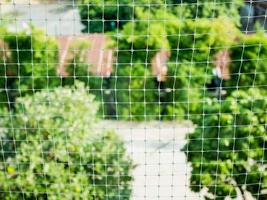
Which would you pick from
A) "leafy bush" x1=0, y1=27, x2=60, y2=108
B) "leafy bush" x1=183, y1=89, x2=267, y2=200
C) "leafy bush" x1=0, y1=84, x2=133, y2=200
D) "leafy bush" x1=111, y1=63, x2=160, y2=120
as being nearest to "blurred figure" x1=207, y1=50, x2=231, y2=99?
"leafy bush" x1=111, y1=63, x2=160, y2=120

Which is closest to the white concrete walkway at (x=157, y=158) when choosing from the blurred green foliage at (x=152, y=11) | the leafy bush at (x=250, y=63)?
the leafy bush at (x=250, y=63)

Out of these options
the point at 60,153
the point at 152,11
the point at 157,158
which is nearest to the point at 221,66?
the point at 157,158

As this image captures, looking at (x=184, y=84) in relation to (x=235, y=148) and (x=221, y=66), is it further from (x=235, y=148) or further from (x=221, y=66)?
(x=235, y=148)

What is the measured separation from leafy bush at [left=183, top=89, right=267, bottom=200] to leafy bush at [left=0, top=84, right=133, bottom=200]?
310 millimetres

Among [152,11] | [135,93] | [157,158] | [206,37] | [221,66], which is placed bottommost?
[157,158]

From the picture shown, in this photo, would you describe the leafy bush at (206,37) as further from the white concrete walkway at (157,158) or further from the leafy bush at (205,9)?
the white concrete walkway at (157,158)

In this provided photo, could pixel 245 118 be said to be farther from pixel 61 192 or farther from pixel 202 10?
pixel 202 10

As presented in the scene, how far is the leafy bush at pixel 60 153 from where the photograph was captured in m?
1.53

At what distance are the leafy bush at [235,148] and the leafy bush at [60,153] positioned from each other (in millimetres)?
310

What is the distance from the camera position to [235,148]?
159cm

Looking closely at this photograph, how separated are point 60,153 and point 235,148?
603mm

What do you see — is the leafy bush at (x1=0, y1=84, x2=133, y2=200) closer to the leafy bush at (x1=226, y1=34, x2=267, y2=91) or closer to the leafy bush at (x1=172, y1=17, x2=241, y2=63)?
the leafy bush at (x1=226, y1=34, x2=267, y2=91)

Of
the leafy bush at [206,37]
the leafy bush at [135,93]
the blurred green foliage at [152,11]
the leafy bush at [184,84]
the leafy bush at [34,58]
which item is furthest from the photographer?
the leafy bush at [135,93]

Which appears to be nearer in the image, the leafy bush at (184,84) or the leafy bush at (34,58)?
the leafy bush at (34,58)
